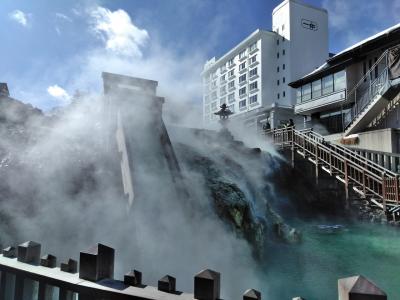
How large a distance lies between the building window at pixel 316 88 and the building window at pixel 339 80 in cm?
154

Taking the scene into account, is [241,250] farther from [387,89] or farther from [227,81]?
[227,81]

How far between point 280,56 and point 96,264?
45950 millimetres

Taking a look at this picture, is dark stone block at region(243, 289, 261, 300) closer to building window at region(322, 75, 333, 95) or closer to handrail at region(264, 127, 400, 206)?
handrail at region(264, 127, 400, 206)

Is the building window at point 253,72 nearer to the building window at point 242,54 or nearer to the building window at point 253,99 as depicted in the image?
the building window at point 253,99

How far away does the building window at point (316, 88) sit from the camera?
2425 cm

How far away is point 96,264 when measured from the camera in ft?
7.18

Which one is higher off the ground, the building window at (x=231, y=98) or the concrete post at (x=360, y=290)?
the building window at (x=231, y=98)

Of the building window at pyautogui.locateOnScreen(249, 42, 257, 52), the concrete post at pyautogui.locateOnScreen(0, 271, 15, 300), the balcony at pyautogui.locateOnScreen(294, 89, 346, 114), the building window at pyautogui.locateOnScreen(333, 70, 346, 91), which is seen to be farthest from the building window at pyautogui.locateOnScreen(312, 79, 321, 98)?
the concrete post at pyautogui.locateOnScreen(0, 271, 15, 300)

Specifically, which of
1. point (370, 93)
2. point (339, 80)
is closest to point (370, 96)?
point (370, 93)

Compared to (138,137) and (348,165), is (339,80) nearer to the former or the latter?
(348,165)

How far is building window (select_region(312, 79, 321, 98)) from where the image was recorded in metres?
24.2

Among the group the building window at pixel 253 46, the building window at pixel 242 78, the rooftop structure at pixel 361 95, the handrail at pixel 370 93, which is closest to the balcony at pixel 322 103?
the rooftop structure at pixel 361 95

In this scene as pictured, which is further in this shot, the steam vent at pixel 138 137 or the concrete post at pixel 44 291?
the steam vent at pixel 138 137

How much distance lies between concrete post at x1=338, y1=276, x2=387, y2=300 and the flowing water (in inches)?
208
